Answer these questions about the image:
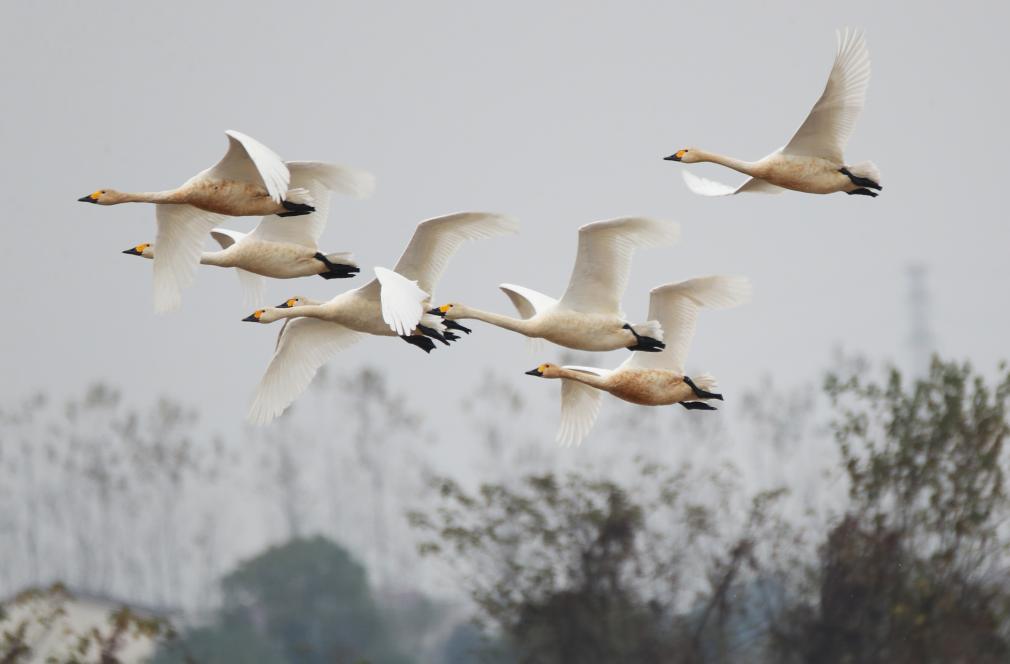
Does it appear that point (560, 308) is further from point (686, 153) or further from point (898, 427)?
point (898, 427)

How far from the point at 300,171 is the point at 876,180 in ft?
16.8

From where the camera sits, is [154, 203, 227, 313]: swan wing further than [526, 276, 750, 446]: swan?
Yes

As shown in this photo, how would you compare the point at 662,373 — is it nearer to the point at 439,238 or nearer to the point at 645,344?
the point at 645,344

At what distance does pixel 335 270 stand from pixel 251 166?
150 cm

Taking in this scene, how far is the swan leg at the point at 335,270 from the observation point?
52.6 feet

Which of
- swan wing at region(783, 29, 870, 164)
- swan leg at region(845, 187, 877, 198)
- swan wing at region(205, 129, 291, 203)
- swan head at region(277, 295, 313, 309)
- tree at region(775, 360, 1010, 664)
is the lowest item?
tree at region(775, 360, 1010, 664)

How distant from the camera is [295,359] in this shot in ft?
56.9

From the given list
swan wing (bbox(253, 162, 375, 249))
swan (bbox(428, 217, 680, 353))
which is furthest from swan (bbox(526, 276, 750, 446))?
swan wing (bbox(253, 162, 375, 249))

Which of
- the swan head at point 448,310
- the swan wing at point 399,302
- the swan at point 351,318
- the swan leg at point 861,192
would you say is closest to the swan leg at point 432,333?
the swan at point 351,318

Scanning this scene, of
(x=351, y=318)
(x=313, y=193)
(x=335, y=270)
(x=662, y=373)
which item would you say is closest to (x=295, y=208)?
(x=335, y=270)

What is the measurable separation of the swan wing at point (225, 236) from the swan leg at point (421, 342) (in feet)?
8.28

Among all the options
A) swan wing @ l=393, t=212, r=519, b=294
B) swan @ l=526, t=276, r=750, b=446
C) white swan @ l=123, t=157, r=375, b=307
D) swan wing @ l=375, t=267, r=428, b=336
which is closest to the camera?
swan wing @ l=375, t=267, r=428, b=336

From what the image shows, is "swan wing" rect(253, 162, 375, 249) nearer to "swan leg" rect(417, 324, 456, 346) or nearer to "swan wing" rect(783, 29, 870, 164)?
"swan leg" rect(417, 324, 456, 346)

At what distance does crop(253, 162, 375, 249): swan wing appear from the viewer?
53.2 feet
